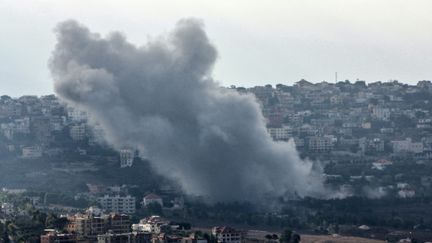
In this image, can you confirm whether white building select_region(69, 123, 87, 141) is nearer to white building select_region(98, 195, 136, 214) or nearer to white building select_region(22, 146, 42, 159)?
white building select_region(22, 146, 42, 159)

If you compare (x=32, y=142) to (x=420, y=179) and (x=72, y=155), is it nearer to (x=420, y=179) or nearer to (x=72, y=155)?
(x=72, y=155)

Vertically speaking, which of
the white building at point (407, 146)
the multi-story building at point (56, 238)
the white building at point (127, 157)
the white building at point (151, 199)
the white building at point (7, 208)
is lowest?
the multi-story building at point (56, 238)

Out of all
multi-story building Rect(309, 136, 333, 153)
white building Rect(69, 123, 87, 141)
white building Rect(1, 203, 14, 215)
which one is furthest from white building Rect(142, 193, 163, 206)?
multi-story building Rect(309, 136, 333, 153)

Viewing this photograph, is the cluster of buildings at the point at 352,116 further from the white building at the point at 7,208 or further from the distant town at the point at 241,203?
the white building at the point at 7,208

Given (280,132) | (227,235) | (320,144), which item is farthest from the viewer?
(280,132)

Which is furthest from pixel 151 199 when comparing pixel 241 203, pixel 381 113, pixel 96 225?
pixel 381 113

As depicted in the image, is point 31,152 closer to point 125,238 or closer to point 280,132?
point 280,132

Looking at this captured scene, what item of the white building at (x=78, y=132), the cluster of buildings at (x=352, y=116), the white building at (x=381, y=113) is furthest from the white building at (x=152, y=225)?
the white building at (x=381, y=113)
